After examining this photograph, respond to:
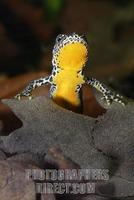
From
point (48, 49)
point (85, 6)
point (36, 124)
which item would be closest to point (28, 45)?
A: point (48, 49)

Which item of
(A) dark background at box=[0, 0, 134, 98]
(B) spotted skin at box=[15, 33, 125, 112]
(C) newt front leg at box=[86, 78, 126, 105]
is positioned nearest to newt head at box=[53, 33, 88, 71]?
(B) spotted skin at box=[15, 33, 125, 112]

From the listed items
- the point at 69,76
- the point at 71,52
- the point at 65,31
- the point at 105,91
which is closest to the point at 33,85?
the point at 69,76

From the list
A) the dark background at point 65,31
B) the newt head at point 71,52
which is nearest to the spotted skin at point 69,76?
the newt head at point 71,52

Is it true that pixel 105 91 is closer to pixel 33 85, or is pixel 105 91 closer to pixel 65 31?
pixel 33 85

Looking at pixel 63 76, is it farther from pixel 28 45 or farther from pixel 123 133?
pixel 28 45

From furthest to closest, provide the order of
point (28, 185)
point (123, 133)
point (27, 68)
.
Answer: point (27, 68)
point (123, 133)
point (28, 185)

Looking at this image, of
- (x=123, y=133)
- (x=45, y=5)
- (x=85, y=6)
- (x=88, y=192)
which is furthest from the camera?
(x=85, y=6)

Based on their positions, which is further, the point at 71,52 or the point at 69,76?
the point at 69,76
